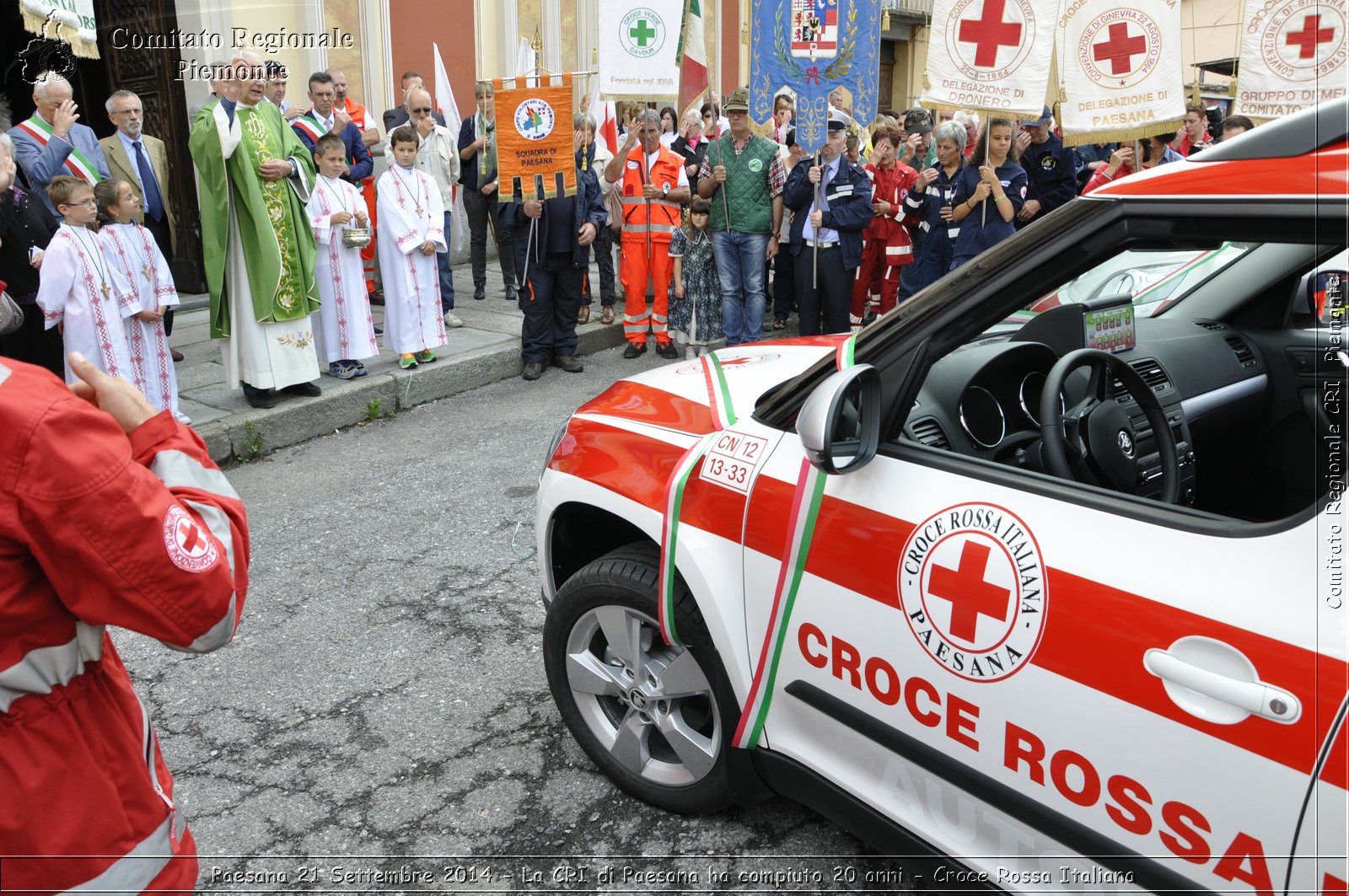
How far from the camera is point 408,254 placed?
792 centimetres

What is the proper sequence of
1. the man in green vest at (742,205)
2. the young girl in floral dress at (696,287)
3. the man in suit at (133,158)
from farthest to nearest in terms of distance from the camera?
1. the young girl in floral dress at (696,287)
2. the man in green vest at (742,205)
3. the man in suit at (133,158)

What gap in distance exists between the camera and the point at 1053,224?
2.04 metres

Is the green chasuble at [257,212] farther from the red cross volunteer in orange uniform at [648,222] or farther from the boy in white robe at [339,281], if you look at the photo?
the red cross volunteer in orange uniform at [648,222]

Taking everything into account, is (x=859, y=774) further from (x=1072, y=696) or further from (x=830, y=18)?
(x=830, y=18)

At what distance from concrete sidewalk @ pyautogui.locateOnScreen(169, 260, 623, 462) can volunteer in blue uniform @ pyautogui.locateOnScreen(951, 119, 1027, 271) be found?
319 centimetres

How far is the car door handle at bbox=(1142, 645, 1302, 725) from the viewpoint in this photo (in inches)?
62.3

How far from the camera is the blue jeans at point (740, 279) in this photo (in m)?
8.98

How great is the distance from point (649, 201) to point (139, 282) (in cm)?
431

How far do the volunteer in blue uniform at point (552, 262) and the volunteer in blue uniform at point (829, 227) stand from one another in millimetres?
1646

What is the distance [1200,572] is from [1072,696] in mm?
305

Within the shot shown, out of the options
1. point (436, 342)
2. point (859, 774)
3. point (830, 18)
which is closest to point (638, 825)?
point (859, 774)

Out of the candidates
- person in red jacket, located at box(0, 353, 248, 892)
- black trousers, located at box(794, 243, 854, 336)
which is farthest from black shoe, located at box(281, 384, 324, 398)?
person in red jacket, located at box(0, 353, 248, 892)

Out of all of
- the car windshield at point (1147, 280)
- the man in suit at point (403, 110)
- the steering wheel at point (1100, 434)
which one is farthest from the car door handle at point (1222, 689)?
the man in suit at point (403, 110)

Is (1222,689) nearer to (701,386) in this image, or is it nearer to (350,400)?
(701,386)
